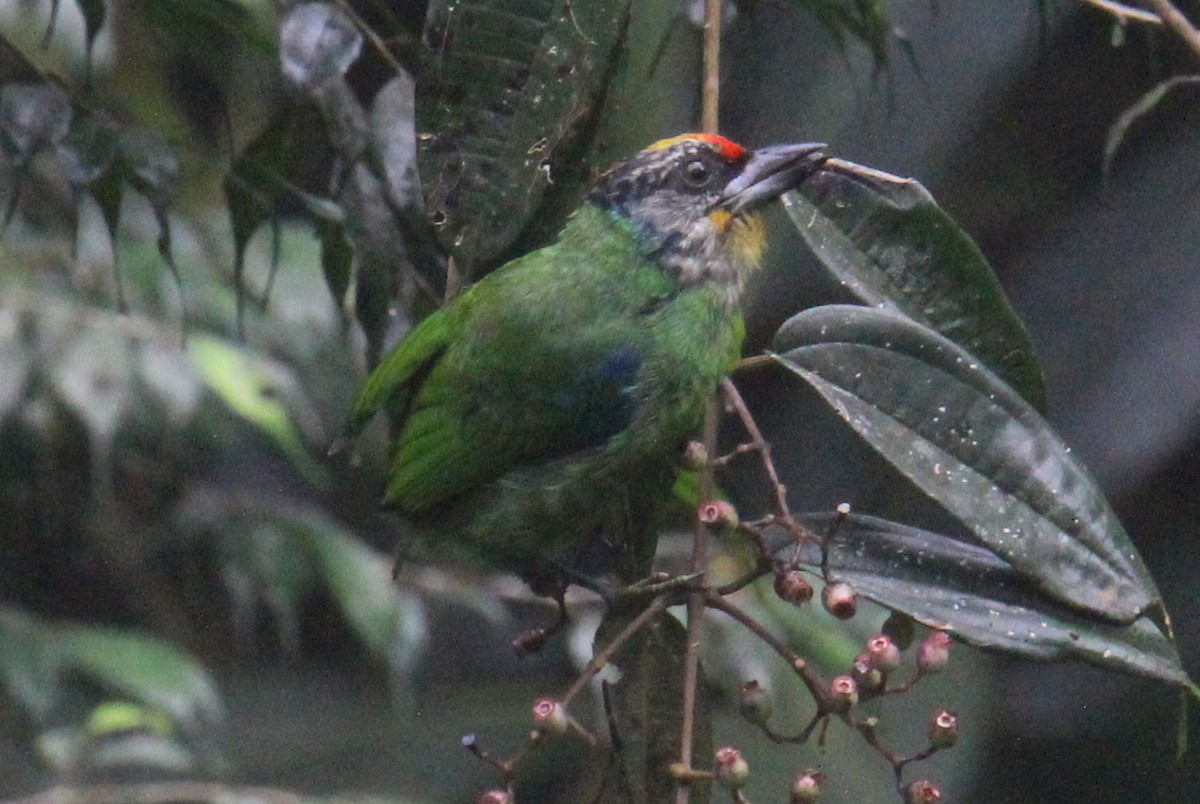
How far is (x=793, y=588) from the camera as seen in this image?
1.31 metres

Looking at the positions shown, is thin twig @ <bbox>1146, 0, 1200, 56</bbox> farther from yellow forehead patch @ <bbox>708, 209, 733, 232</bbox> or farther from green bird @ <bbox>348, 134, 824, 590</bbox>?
yellow forehead patch @ <bbox>708, 209, 733, 232</bbox>

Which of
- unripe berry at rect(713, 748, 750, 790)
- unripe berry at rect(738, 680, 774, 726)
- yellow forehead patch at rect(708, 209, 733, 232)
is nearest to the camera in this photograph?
unripe berry at rect(713, 748, 750, 790)

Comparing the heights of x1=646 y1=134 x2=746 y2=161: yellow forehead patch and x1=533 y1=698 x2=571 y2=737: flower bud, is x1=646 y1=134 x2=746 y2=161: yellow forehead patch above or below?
above

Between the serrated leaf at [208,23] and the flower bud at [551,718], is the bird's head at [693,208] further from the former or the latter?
the flower bud at [551,718]

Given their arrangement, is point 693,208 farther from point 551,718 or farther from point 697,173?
point 551,718

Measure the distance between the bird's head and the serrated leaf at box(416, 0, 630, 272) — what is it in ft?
1.25

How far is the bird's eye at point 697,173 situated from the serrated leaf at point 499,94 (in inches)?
14.9

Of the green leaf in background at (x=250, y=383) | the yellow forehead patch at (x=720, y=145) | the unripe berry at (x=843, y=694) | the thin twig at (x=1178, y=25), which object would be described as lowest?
the green leaf in background at (x=250, y=383)

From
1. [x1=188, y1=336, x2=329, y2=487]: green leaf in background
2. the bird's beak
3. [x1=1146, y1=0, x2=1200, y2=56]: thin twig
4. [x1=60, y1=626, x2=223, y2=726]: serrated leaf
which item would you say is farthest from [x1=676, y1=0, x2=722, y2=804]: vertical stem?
[x1=60, y1=626, x2=223, y2=726]: serrated leaf

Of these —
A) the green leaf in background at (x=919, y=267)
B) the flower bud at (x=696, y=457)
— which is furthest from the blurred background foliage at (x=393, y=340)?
the green leaf in background at (x=919, y=267)

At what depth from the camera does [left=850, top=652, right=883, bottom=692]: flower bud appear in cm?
126

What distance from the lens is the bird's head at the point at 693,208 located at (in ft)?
6.25

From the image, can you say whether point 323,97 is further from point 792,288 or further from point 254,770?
point 254,770

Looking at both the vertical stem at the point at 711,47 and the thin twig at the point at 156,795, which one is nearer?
the vertical stem at the point at 711,47
